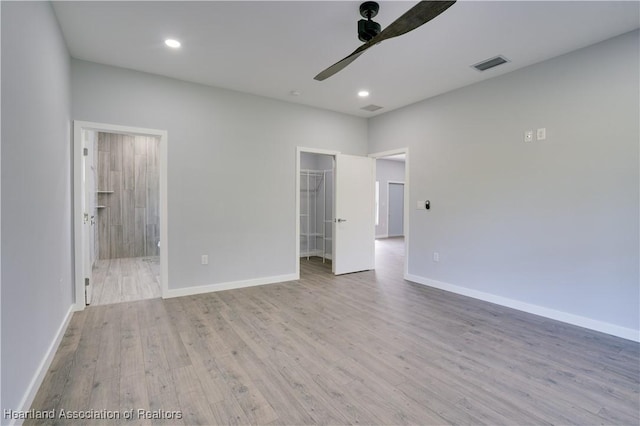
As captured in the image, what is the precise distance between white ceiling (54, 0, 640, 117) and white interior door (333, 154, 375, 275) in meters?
1.67

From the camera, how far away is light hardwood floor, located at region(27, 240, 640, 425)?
184 centimetres

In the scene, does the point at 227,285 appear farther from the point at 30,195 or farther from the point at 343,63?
the point at 343,63

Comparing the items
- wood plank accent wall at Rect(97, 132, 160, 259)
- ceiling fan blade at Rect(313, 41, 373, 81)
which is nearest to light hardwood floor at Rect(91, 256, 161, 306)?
wood plank accent wall at Rect(97, 132, 160, 259)

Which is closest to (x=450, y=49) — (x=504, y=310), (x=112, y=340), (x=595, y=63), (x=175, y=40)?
(x=595, y=63)

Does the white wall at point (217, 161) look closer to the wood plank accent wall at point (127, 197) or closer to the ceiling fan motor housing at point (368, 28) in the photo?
the ceiling fan motor housing at point (368, 28)

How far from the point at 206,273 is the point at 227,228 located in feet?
2.20

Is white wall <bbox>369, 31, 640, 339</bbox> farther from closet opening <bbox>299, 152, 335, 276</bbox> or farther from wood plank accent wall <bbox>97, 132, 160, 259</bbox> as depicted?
wood plank accent wall <bbox>97, 132, 160, 259</bbox>

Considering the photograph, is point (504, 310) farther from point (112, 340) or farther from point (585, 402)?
point (112, 340)

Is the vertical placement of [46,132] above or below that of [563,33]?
below

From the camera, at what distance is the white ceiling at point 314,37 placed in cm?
247

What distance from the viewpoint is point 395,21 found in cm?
186

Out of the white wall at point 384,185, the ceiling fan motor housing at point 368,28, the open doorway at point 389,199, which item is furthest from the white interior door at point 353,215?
the white wall at point 384,185

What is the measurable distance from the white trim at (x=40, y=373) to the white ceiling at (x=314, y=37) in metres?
2.73

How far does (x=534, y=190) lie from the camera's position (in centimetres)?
347
